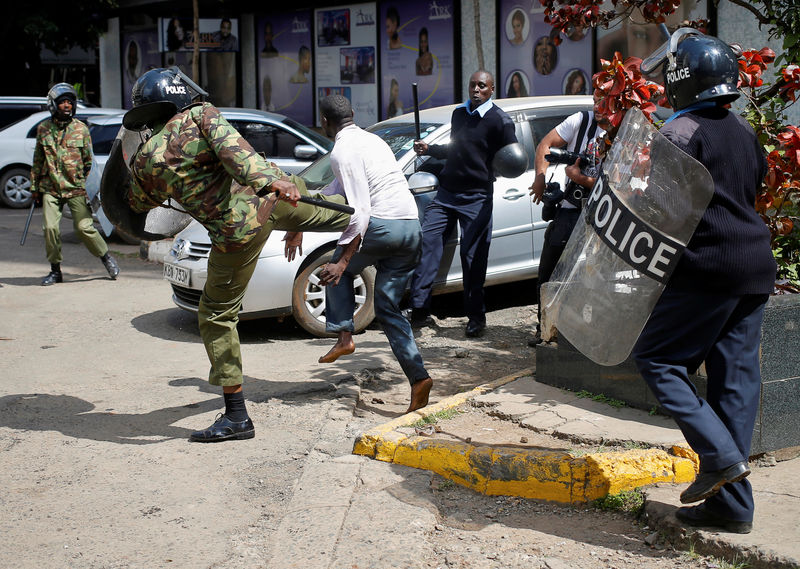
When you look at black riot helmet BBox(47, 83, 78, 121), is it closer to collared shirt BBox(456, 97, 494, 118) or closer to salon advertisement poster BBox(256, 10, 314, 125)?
collared shirt BBox(456, 97, 494, 118)

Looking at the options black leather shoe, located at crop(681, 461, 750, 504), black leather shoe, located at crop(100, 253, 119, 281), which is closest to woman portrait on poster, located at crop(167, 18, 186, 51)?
black leather shoe, located at crop(100, 253, 119, 281)

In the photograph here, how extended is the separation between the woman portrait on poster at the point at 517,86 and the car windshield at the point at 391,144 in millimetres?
7047

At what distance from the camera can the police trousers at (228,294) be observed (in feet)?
17.0

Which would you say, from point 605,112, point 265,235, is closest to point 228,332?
point 265,235

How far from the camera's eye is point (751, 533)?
12.1 feet

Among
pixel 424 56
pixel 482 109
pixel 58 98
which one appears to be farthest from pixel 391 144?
pixel 424 56

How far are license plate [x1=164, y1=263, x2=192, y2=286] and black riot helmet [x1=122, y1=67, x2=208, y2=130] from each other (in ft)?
8.37

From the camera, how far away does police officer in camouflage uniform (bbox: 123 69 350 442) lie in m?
4.89

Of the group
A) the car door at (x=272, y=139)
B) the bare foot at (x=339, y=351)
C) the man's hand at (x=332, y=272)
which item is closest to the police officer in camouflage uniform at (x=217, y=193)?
the man's hand at (x=332, y=272)

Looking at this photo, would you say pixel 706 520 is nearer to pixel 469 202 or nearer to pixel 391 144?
pixel 469 202

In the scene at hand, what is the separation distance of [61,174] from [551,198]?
572cm

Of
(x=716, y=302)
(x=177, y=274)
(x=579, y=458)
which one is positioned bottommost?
(x=579, y=458)

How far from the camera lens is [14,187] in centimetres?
1688

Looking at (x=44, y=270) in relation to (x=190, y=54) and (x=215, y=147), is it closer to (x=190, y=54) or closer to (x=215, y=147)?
(x=215, y=147)
